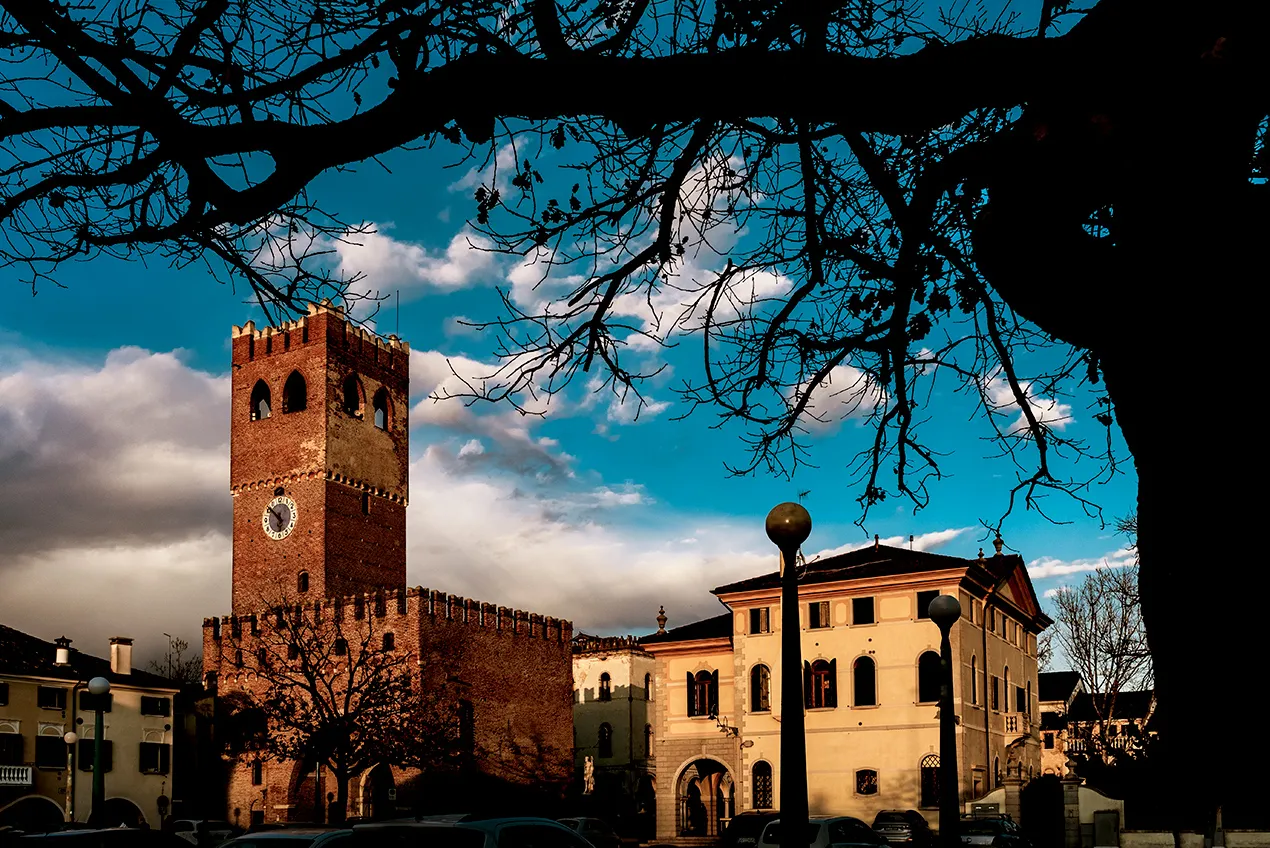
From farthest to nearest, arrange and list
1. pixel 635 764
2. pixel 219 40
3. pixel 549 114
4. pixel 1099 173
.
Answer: pixel 635 764 < pixel 219 40 < pixel 549 114 < pixel 1099 173

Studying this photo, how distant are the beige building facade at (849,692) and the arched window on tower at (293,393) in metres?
25.8

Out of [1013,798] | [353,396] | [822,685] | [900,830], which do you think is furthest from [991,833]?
[353,396]

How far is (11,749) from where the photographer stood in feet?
153

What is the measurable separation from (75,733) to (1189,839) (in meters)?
38.5

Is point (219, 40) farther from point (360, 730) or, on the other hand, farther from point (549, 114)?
point (360, 730)

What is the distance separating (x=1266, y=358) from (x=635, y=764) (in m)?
71.1

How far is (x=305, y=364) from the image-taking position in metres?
65.3

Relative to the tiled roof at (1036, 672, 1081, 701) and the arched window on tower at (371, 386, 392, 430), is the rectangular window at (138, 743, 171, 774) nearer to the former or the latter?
the arched window on tower at (371, 386, 392, 430)

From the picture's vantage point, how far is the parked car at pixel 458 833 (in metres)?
10.1

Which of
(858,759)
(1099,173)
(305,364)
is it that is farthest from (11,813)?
(1099,173)

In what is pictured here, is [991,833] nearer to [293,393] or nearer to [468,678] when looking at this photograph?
[468,678]

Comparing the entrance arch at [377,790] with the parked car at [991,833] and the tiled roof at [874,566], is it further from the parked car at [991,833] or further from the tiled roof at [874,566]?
the parked car at [991,833]

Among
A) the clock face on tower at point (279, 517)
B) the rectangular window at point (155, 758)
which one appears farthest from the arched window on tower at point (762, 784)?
the clock face on tower at point (279, 517)

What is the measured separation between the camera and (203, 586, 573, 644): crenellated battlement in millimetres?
54938
